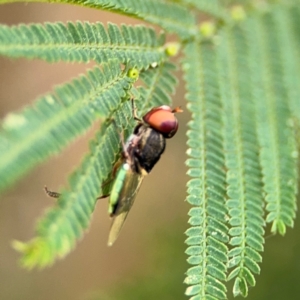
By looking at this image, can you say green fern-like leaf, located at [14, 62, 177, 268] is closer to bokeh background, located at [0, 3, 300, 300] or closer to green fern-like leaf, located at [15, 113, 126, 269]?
green fern-like leaf, located at [15, 113, 126, 269]

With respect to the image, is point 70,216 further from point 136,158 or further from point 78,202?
point 136,158

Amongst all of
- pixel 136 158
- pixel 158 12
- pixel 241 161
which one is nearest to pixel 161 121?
pixel 136 158

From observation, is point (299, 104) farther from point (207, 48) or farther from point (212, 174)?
point (212, 174)

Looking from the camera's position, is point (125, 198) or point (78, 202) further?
point (125, 198)

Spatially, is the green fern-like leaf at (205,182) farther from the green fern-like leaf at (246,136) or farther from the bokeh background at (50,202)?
the bokeh background at (50,202)

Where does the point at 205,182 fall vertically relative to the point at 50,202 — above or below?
below

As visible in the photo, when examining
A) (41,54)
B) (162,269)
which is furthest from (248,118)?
(162,269)
